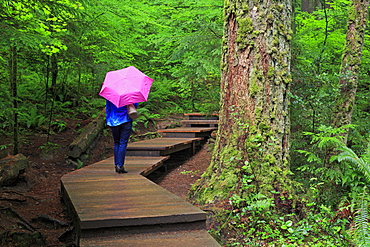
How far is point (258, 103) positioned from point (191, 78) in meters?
4.60

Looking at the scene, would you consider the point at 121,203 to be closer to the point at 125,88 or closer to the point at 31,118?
the point at 125,88

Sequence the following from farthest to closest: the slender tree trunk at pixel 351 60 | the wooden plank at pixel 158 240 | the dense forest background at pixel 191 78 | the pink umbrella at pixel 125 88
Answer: the slender tree trunk at pixel 351 60 → the pink umbrella at pixel 125 88 → the dense forest background at pixel 191 78 → the wooden plank at pixel 158 240

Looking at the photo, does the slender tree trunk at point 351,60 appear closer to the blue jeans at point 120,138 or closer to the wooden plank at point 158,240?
the blue jeans at point 120,138

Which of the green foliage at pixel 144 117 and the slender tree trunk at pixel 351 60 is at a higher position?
the slender tree trunk at pixel 351 60

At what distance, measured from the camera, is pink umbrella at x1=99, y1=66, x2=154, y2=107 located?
17.4 ft

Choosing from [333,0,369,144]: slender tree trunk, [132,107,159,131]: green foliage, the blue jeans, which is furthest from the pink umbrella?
[132,107,159,131]: green foliage

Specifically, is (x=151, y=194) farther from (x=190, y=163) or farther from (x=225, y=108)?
(x=190, y=163)

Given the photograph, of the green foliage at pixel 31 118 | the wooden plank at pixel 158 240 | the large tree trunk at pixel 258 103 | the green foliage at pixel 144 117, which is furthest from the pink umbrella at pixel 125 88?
the green foliage at pixel 144 117

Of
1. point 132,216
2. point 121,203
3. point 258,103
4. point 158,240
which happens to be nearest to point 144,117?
point 258,103

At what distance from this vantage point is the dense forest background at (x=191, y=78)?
4773 millimetres

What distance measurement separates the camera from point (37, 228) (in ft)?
15.0

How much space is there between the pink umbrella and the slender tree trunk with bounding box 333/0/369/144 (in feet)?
14.7

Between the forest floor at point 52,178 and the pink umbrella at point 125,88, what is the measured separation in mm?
2005

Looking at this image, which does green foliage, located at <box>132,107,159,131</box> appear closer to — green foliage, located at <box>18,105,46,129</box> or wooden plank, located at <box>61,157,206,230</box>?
green foliage, located at <box>18,105,46,129</box>
